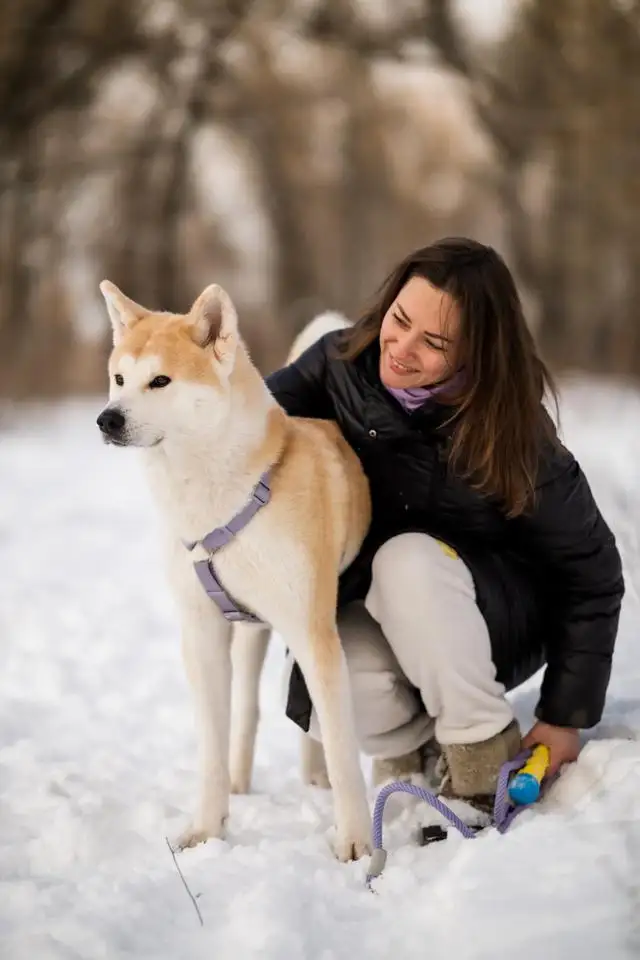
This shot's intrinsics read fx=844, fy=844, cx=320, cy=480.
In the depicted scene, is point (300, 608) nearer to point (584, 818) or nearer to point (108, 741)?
point (584, 818)

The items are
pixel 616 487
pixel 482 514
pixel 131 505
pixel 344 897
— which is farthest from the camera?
pixel 131 505

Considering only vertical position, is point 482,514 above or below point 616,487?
above

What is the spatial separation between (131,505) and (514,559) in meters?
2.58

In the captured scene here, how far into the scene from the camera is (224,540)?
1.29m

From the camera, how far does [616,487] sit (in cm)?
279

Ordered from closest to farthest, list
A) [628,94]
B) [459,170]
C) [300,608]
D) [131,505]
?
[300,608] < [131,505] < [628,94] < [459,170]

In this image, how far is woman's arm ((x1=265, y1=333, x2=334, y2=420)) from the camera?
5.28 feet

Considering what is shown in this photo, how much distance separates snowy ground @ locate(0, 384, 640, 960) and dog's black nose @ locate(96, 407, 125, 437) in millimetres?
624

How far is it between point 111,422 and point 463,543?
0.64m

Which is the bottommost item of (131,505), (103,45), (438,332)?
(131,505)

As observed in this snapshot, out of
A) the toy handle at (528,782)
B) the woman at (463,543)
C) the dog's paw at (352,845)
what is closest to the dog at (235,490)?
the dog's paw at (352,845)

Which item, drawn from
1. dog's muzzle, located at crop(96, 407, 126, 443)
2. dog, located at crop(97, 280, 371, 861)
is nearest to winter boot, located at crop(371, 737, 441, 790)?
dog, located at crop(97, 280, 371, 861)

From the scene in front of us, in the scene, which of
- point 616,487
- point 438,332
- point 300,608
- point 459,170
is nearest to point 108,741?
point 300,608

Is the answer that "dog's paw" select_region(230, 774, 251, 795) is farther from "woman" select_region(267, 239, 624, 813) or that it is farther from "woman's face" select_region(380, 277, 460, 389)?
"woman's face" select_region(380, 277, 460, 389)
